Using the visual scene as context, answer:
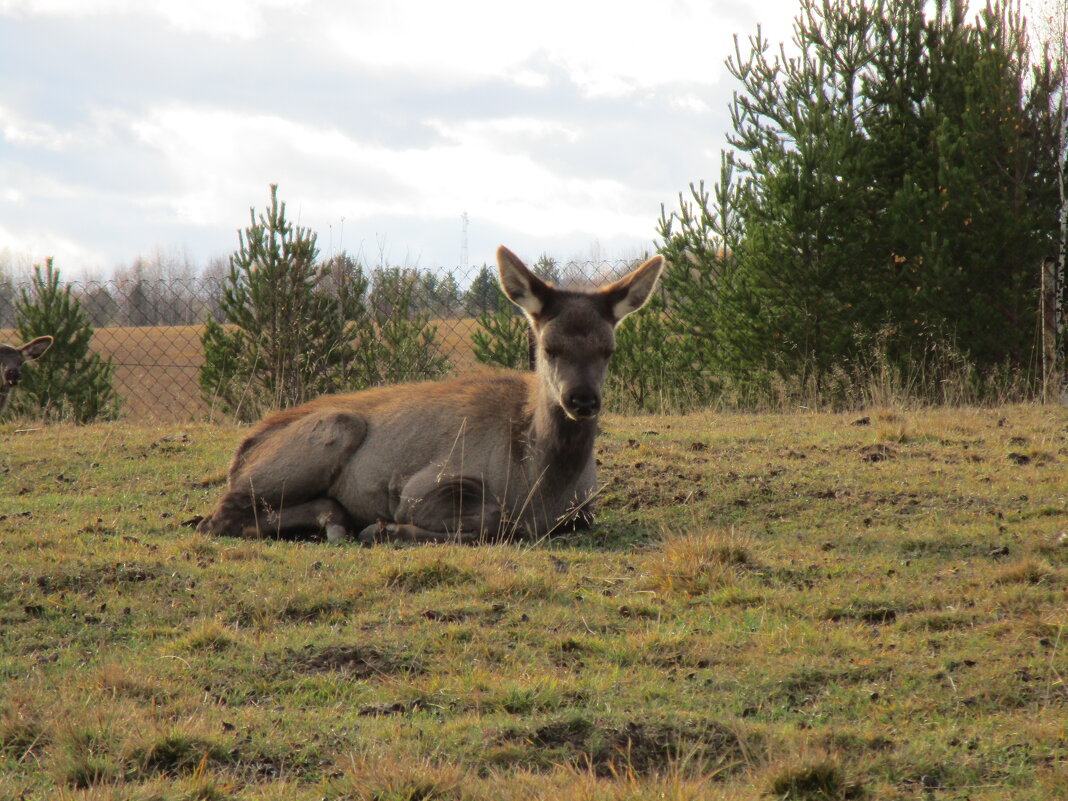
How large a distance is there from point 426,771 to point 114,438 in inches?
371

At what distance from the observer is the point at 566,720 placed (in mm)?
4074

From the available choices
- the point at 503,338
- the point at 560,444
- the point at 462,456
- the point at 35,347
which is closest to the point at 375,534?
the point at 462,456

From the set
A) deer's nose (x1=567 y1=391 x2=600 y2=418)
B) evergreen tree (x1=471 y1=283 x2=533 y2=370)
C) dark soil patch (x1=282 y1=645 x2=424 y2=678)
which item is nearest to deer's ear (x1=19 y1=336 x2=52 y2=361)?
deer's nose (x1=567 y1=391 x2=600 y2=418)

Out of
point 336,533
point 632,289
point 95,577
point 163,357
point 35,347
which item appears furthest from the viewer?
point 163,357

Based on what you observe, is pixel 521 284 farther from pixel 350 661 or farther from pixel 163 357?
pixel 163 357

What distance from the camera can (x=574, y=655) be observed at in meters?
4.89

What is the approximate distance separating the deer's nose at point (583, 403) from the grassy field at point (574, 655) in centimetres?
94

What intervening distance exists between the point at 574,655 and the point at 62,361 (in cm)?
2072

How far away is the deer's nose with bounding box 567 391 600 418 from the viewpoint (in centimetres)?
704

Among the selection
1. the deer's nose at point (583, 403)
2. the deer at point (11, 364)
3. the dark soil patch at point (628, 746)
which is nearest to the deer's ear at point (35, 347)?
the deer at point (11, 364)

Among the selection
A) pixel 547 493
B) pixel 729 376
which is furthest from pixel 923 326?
pixel 547 493

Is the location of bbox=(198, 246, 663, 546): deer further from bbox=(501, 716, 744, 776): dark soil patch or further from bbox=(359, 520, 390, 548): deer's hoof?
bbox=(501, 716, 744, 776): dark soil patch

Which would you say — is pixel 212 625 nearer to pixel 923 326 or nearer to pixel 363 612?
pixel 363 612

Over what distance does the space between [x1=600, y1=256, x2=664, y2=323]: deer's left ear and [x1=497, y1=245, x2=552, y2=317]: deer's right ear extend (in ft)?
1.56
